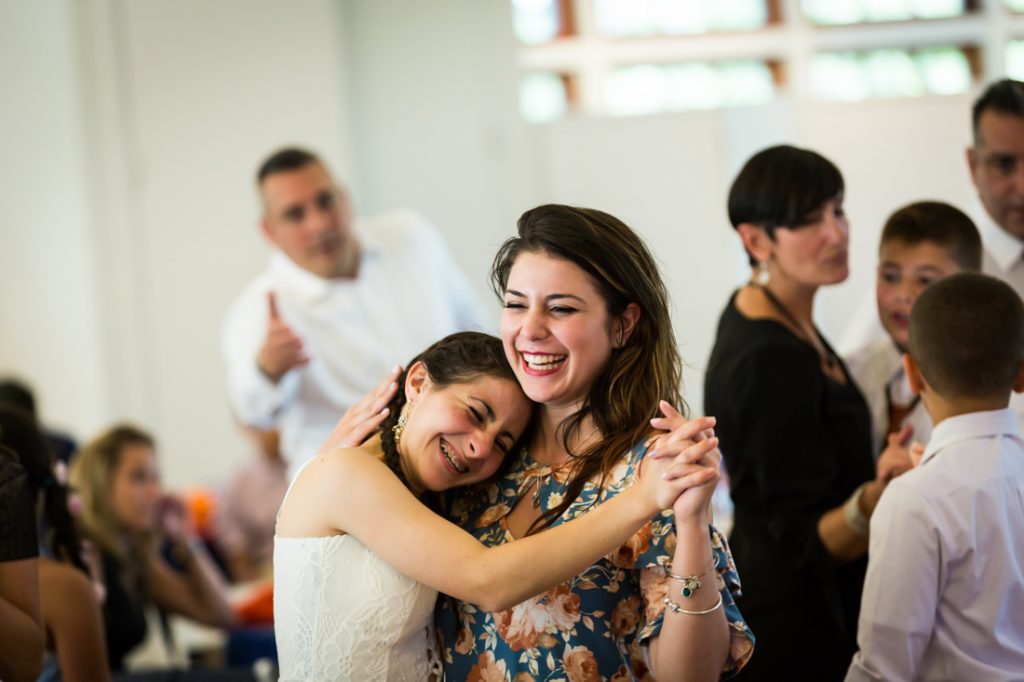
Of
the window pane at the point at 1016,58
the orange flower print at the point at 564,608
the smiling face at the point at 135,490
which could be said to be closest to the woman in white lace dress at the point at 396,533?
the orange flower print at the point at 564,608

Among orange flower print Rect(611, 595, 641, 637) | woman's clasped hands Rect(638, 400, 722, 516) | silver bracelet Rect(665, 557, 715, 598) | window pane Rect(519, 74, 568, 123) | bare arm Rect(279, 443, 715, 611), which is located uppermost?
window pane Rect(519, 74, 568, 123)

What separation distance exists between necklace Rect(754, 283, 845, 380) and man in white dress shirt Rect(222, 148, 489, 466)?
4.89ft

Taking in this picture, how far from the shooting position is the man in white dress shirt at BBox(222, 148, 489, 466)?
3.72 meters

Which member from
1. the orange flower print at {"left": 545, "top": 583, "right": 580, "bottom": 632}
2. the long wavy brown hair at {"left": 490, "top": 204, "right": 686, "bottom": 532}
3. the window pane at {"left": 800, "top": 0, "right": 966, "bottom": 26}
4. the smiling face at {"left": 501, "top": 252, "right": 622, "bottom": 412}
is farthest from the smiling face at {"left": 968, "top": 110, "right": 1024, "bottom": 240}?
the window pane at {"left": 800, "top": 0, "right": 966, "bottom": 26}

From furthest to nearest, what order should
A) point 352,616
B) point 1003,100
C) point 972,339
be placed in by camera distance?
point 1003,100 → point 972,339 → point 352,616

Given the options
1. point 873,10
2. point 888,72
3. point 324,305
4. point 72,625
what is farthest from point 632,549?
point 873,10

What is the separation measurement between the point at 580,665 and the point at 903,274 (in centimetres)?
116

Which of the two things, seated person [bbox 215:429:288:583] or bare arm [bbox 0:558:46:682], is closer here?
bare arm [bbox 0:558:46:682]

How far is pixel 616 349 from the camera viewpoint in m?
1.97

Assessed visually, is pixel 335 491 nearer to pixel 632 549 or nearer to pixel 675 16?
pixel 632 549

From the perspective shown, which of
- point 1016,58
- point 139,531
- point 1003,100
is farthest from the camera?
point 1016,58

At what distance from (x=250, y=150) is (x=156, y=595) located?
295 cm

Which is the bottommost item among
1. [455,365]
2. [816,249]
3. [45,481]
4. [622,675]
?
[622,675]

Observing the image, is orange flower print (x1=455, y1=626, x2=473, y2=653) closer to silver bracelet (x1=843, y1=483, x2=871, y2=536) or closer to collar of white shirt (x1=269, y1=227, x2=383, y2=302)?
silver bracelet (x1=843, y1=483, x2=871, y2=536)
